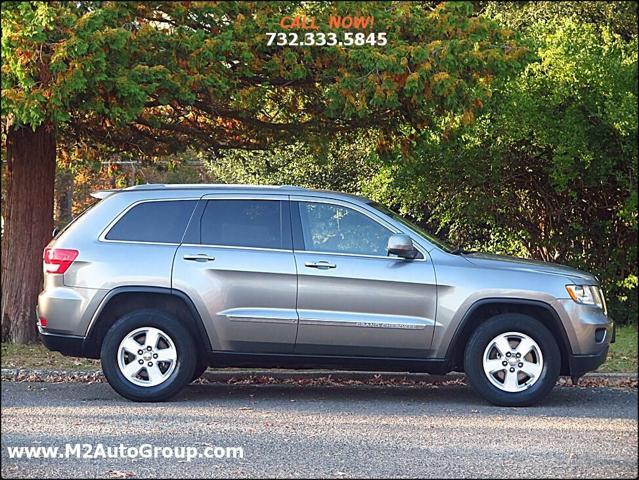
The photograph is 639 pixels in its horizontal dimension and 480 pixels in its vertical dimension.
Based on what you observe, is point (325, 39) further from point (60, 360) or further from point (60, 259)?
point (60, 360)

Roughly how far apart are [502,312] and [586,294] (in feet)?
2.46

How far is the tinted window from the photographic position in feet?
30.7

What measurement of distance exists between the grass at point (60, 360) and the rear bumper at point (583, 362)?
1.81m

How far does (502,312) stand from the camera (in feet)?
30.2

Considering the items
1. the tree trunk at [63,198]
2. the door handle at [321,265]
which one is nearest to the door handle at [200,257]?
the door handle at [321,265]

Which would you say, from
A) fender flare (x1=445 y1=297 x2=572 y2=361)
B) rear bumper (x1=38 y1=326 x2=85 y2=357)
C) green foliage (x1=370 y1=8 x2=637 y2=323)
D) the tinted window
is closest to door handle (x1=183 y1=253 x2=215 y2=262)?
the tinted window

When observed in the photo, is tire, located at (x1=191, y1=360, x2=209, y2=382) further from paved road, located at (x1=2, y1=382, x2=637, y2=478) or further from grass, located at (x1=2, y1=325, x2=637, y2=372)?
grass, located at (x1=2, y1=325, x2=637, y2=372)

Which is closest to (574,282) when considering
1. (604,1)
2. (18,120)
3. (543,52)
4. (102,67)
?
(102,67)

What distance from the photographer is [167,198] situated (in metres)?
9.58

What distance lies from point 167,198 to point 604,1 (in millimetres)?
13504

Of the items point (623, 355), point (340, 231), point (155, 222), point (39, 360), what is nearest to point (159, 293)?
point (155, 222)

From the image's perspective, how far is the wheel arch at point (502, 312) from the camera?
29.7 feet

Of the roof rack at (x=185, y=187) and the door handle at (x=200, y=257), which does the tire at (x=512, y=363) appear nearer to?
the roof rack at (x=185, y=187)

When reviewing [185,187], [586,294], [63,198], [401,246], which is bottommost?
[586,294]
